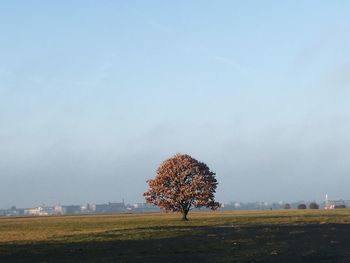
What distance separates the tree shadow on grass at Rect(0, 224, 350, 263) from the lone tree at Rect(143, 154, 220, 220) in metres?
29.9

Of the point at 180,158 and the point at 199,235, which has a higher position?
the point at 180,158

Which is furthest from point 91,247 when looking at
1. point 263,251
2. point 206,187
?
point 206,187

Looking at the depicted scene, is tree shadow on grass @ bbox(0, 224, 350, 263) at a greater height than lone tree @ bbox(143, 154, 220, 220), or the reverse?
lone tree @ bbox(143, 154, 220, 220)

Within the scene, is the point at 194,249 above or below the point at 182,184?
below

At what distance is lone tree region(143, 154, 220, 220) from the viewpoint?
71250 millimetres

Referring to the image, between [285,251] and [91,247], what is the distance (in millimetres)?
9449

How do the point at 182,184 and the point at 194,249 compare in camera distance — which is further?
the point at 182,184

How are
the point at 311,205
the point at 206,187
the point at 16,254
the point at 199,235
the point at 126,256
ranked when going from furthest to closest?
the point at 311,205 → the point at 206,187 → the point at 199,235 → the point at 16,254 → the point at 126,256

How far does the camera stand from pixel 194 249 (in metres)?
31.5

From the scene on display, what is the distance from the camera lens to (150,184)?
7419cm

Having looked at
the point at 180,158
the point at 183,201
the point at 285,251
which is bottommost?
the point at 285,251

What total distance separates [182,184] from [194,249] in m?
40.5

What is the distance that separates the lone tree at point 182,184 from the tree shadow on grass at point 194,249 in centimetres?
2992

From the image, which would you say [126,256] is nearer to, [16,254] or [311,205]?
[16,254]
